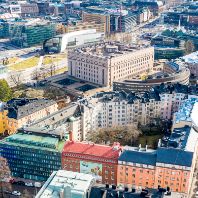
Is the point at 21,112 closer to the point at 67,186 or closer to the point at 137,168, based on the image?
the point at 137,168

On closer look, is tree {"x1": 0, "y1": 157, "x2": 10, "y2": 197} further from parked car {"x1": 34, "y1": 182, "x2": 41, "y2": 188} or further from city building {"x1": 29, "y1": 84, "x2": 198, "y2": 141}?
city building {"x1": 29, "y1": 84, "x2": 198, "y2": 141}

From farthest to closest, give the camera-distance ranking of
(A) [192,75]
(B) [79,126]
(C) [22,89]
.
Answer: (A) [192,75] → (C) [22,89] → (B) [79,126]

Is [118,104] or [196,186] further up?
[118,104]

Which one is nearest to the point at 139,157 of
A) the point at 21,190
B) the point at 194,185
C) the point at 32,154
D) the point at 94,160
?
the point at 94,160

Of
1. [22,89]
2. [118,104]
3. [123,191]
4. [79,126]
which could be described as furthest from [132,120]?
[22,89]

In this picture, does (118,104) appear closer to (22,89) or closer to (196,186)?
(196,186)
